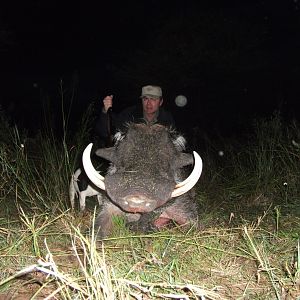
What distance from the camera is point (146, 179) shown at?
3.51 meters

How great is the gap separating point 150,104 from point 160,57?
9.12 m

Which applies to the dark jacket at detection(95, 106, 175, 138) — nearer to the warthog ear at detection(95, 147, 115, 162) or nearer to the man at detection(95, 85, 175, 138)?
the man at detection(95, 85, 175, 138)

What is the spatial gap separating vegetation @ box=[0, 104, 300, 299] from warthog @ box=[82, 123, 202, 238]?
0.79 ft

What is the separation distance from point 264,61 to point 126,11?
6.51 m

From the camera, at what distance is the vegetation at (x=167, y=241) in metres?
2.43

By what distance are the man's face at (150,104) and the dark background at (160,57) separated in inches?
248

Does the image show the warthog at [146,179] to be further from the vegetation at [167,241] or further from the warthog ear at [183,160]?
the vegetation at [167,241]

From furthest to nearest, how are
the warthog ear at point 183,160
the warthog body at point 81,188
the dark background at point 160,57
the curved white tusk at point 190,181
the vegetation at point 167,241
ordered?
the dark background at point 160,57, the warthog body at point 81,188, the warthog ear at point 183,160, the curved white tusk at point 190,181, the vegetation at point 167,241

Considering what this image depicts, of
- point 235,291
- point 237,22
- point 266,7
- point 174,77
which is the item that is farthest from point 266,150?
point 266,7

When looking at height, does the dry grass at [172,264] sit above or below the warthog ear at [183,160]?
below

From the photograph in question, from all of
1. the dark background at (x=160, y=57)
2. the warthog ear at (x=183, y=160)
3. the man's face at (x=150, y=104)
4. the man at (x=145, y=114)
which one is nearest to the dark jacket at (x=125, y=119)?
the man at (x=145, y=114)

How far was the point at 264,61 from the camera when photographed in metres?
14.8

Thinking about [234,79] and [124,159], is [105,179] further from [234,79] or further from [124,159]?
[234,79]

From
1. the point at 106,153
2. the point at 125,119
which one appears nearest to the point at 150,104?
the point at 125,119
